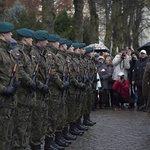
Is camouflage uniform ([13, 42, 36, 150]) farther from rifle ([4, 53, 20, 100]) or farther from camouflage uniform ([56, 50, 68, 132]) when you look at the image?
camouflage uniform ([56, 50, 68, 132])

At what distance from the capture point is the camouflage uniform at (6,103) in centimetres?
656

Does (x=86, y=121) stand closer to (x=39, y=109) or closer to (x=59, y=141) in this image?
(x=59, y=141)

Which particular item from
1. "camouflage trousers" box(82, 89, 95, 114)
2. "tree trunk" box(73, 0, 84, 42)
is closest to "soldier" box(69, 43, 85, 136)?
"camouflage trousers" box(82, 89, 95, 114)

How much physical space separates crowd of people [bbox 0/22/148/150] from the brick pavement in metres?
0.29

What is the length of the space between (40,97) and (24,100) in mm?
890

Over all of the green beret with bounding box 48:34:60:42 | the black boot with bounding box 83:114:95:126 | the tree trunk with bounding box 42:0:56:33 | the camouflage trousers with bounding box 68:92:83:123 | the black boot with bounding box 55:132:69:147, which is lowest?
the black boot with bounding box 55:132:69:147

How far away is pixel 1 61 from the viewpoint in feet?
21.8

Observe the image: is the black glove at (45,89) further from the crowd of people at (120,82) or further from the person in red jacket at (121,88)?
the person in red jacket at (121,88)

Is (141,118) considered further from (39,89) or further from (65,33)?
(65,33)

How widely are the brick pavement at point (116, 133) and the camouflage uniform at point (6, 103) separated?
2.96 meters

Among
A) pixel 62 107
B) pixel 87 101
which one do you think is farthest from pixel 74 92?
pixel 87 101

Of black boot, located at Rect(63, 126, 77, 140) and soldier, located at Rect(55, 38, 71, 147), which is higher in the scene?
soldier, located at Rect(55, 38, 71, 147)

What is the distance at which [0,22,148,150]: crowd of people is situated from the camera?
667cm

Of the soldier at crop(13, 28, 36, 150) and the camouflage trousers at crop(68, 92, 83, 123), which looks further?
the camouflage trousers at crop(68, 92, 83, 123)
